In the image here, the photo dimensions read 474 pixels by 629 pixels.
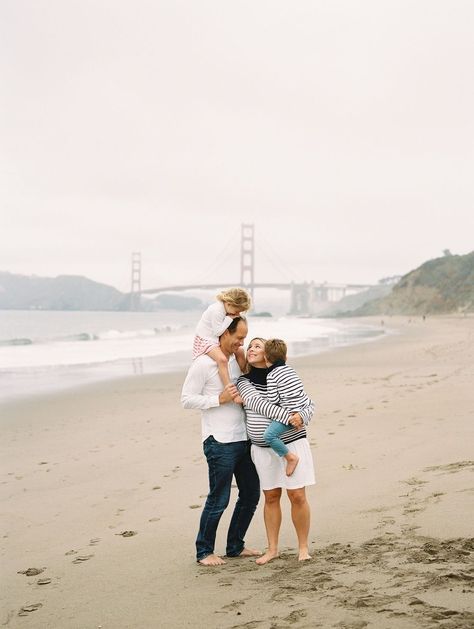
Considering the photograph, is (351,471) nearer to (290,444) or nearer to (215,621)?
(290,444)

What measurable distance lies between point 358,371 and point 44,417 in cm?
625

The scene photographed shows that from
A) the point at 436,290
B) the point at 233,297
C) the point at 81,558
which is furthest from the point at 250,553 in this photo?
the point at 436,290

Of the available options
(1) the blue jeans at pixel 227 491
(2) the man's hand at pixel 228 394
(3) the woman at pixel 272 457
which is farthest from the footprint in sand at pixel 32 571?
(2) the man's hand at pixel 228 394

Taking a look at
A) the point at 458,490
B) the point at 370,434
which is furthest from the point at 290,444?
the point at 370,434

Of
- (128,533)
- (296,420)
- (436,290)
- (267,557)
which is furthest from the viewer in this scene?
(436,290)

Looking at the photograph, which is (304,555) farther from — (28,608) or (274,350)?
(28,608)

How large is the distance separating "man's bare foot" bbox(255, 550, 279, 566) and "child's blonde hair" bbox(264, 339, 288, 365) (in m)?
0.88

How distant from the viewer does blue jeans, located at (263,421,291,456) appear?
312 centimetres

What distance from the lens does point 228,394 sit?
3213mm

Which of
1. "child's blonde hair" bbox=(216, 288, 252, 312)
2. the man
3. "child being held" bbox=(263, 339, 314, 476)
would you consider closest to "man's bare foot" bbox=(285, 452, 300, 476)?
"child being held" bbox=(263, 339, 314, 476)

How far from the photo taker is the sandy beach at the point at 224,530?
2.50m

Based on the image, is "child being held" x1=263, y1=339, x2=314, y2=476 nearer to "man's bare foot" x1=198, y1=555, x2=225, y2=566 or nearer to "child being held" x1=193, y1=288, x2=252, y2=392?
"child being held" x1=193, y1=288, x2=252, y2=392

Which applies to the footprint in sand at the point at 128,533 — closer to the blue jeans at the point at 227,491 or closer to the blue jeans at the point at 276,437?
the blue jeans at the point at 227,491

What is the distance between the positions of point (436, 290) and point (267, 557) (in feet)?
244
